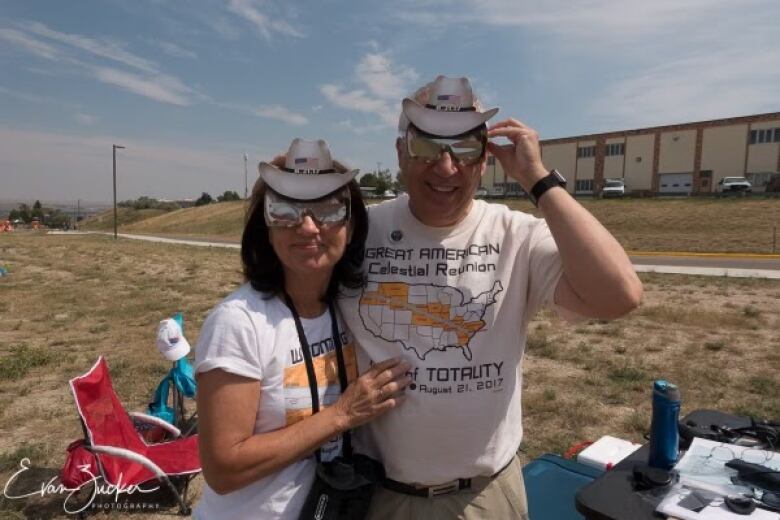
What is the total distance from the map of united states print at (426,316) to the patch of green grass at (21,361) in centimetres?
584

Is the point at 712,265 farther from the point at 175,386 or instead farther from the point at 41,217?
the point at 41,217

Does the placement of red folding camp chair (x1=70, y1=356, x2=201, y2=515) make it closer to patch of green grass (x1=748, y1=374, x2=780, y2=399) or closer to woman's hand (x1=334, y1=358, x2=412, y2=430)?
woman's hand (x1=334, y1=358, x2=412, y2=430)

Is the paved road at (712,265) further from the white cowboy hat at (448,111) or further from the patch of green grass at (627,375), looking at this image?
the white cowboy hat at (448,111)

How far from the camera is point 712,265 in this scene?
14.6m

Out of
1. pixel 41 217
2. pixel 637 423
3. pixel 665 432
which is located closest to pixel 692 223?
pixel 637 423

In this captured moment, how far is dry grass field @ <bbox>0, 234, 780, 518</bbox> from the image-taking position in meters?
4.48

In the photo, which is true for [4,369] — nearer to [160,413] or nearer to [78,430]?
[78,430]

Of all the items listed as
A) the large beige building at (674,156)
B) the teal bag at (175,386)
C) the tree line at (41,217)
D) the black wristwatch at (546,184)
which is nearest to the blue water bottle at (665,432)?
the black wristwatch at (546,184)

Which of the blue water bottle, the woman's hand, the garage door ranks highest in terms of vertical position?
the garage door

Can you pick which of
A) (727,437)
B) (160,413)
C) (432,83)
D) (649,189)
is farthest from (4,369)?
(649,189)

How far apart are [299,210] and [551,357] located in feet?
17.8

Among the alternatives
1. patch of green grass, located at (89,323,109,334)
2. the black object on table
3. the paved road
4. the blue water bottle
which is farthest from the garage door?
the black object on table

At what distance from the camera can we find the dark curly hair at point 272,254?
168 centimetres

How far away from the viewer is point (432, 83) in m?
1.74
